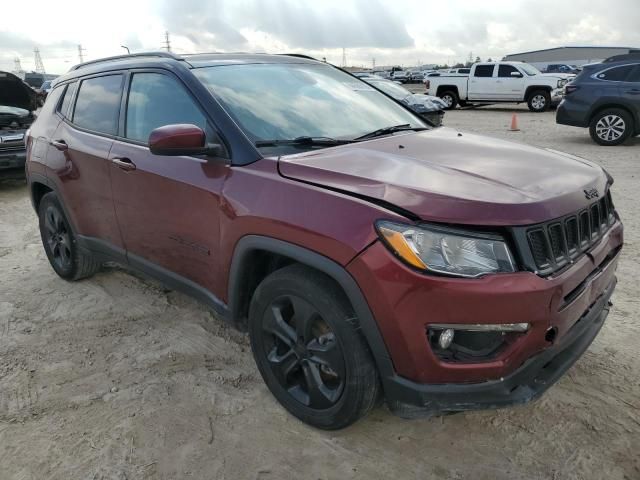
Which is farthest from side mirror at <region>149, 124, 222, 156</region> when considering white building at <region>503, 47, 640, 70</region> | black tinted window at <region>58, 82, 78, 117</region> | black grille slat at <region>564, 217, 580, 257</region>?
white building at <region>503, 47, 640, 70</region>

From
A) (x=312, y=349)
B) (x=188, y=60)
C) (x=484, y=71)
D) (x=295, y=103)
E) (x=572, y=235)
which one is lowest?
(x=312, y=349)

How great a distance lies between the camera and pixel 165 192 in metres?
2.98

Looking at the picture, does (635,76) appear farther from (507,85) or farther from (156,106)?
(156,106)

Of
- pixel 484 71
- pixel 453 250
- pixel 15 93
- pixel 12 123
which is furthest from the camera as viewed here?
pixel 484 71

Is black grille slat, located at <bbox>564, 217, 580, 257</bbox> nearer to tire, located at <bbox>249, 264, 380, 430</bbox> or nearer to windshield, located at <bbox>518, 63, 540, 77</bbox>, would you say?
tire, located at <bbox>249, 264, 380, 430</bbox>

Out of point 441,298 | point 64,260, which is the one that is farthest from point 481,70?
point 441,298

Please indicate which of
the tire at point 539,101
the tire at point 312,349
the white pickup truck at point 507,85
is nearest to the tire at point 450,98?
the white pickup truck at point 507,85

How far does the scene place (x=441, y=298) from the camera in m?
1.94

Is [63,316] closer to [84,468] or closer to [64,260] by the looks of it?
[64,260]

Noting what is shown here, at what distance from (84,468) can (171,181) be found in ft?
4.92

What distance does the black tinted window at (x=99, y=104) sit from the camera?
356 cm

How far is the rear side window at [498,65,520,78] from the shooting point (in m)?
19.2

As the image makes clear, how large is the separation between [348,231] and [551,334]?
35.9 inches

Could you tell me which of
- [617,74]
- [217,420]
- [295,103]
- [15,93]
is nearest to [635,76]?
[617,74]
